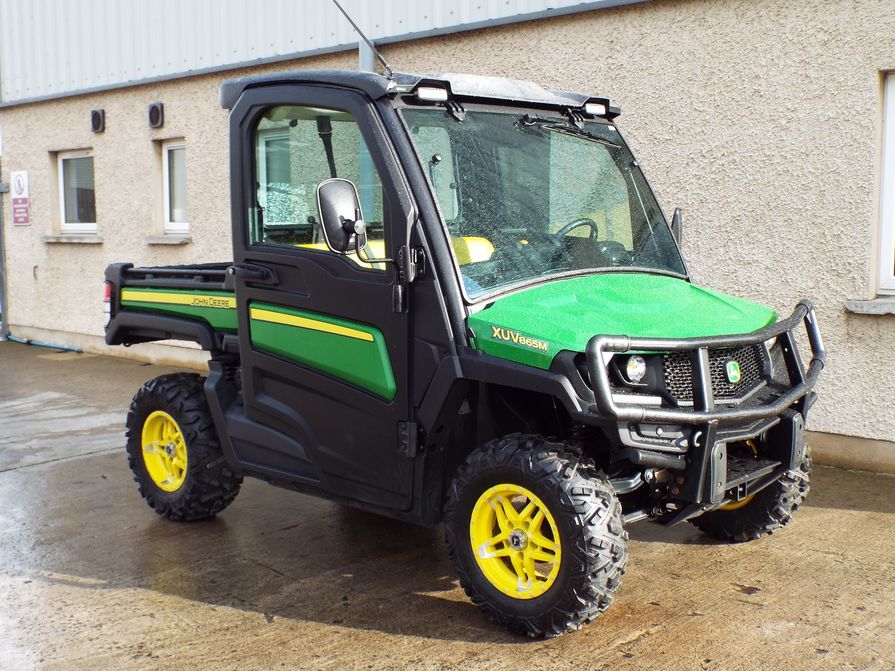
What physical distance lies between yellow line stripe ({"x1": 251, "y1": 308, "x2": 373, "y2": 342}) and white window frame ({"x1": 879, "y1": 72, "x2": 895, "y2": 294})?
3530 mm

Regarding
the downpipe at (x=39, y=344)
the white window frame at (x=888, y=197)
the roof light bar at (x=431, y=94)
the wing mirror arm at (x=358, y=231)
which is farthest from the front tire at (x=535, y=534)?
the downpipe at (x=39, y=344)

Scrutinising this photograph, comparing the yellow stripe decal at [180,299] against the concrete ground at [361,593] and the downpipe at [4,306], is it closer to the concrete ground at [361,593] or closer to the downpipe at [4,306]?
the concrete ground at [361,593]

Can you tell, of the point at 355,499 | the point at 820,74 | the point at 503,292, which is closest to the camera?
the point at 503,292

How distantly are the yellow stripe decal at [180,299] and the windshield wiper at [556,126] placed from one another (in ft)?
5.39

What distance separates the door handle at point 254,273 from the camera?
14.8 ft

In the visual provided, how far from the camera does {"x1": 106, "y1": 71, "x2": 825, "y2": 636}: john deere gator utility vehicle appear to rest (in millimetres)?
3674

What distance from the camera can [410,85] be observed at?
4051 mm

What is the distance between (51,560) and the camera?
15.7 feet

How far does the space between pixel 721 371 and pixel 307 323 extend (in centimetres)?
174

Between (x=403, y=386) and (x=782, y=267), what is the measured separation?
3.24 meters

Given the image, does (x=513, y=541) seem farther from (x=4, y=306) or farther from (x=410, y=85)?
(x=4, y=306)

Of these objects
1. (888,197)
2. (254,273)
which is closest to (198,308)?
(254,273)

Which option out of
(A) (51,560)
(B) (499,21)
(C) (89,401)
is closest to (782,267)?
(B) (499,21)

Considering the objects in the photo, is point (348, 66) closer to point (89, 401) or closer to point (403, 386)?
point (89, 401)
